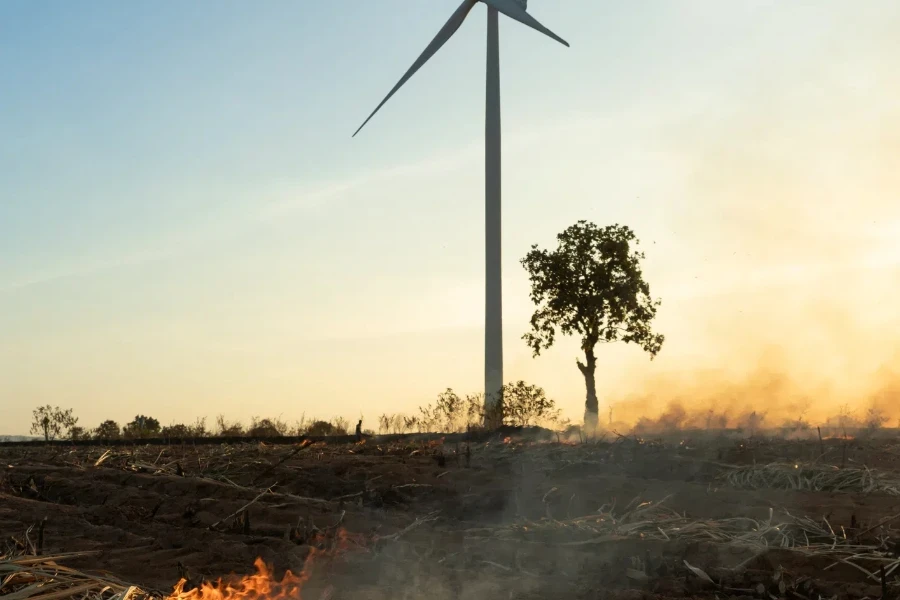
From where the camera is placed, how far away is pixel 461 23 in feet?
113

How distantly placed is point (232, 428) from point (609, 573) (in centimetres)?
2283

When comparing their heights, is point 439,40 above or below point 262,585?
above

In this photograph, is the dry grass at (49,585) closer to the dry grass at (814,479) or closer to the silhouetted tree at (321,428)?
the dry grass at (814,479)

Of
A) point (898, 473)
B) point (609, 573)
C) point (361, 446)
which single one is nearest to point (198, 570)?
point (609, 573)

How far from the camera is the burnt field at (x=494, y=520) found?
25.6 ft

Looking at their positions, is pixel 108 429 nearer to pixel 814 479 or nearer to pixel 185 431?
pixel 185 431

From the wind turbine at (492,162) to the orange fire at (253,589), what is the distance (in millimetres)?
18614

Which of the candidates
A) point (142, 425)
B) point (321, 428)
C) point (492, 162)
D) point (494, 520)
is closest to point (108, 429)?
point (142, 425)

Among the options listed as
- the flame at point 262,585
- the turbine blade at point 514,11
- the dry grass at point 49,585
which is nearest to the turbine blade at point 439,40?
the turbine blade at point 514,11

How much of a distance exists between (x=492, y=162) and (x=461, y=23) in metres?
6.86

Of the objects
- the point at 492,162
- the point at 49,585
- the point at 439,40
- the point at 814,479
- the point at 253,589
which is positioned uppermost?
the point at 439,40

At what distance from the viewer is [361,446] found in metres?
19.0

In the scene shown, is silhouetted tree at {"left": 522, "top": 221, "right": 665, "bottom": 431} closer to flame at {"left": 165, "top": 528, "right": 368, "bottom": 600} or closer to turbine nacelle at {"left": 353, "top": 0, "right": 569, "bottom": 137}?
turbine nacelle at {"left": 353, "top": 0, "right": 569, "bottom": 137}

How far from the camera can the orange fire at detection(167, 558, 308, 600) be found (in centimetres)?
669
